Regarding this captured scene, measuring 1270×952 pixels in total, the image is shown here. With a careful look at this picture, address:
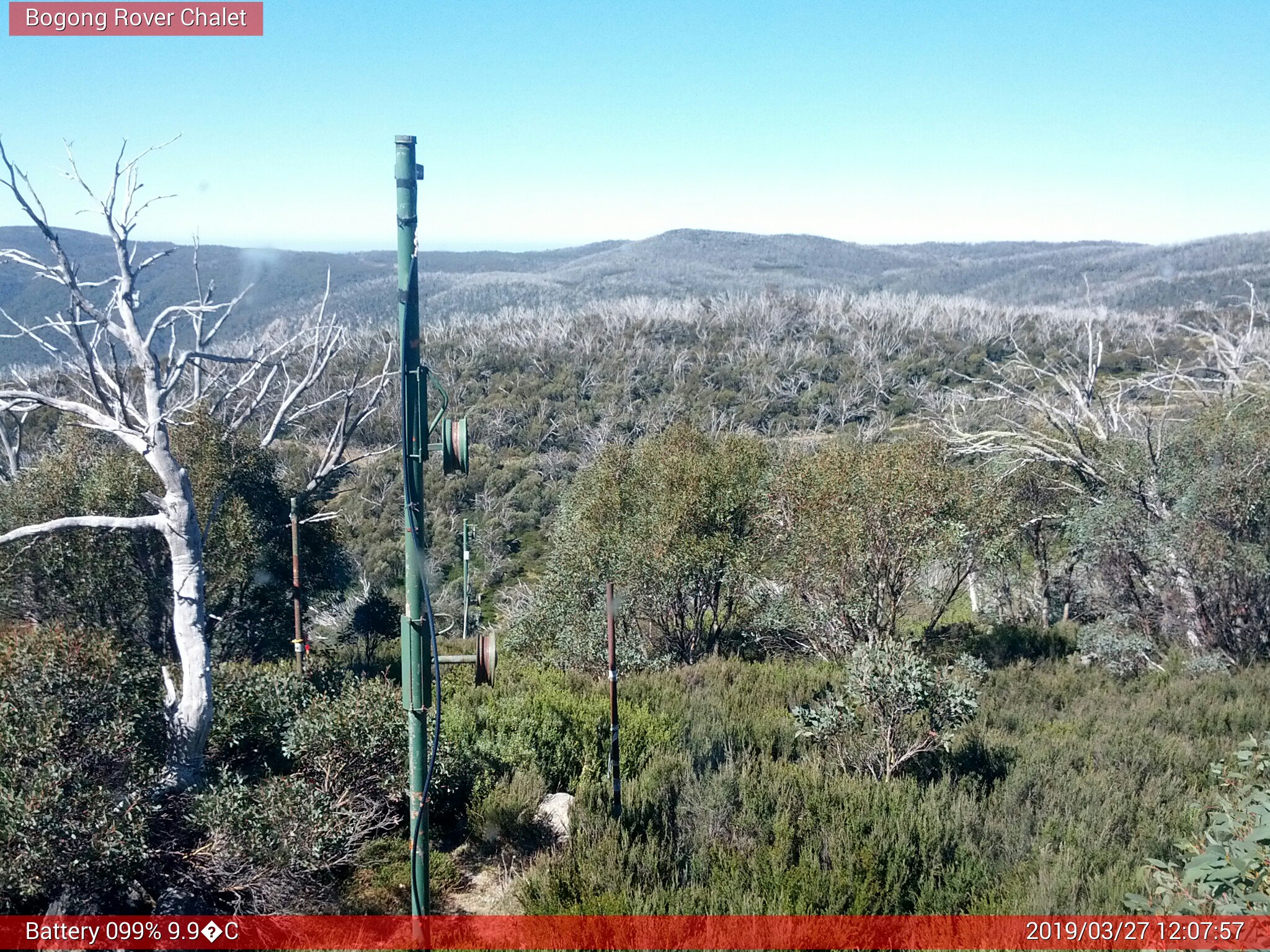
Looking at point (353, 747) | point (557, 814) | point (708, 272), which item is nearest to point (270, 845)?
point (353, 747)

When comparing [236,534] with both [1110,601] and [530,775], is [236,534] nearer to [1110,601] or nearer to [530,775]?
[530,775]

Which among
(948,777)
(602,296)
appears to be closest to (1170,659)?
(948,777)

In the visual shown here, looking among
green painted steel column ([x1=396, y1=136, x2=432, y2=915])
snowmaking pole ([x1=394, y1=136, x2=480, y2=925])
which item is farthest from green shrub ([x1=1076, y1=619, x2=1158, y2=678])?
green painted steel column ([x1=396, y1=136, x2=432, y2=915])

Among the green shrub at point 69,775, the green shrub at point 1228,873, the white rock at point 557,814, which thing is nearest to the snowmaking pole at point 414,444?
the green shrub at point 69,775

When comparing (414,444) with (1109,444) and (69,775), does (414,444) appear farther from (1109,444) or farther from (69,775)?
(1109,444)

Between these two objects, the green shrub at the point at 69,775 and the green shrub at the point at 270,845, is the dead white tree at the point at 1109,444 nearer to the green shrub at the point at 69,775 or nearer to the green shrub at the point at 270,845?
the green shrub at the point at 270,845

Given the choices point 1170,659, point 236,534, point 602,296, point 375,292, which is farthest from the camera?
point 602,296

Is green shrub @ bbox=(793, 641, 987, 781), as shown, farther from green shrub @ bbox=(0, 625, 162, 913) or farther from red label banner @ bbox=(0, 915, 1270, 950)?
green shrub @ bbox=(0, 625, 162, 913)
